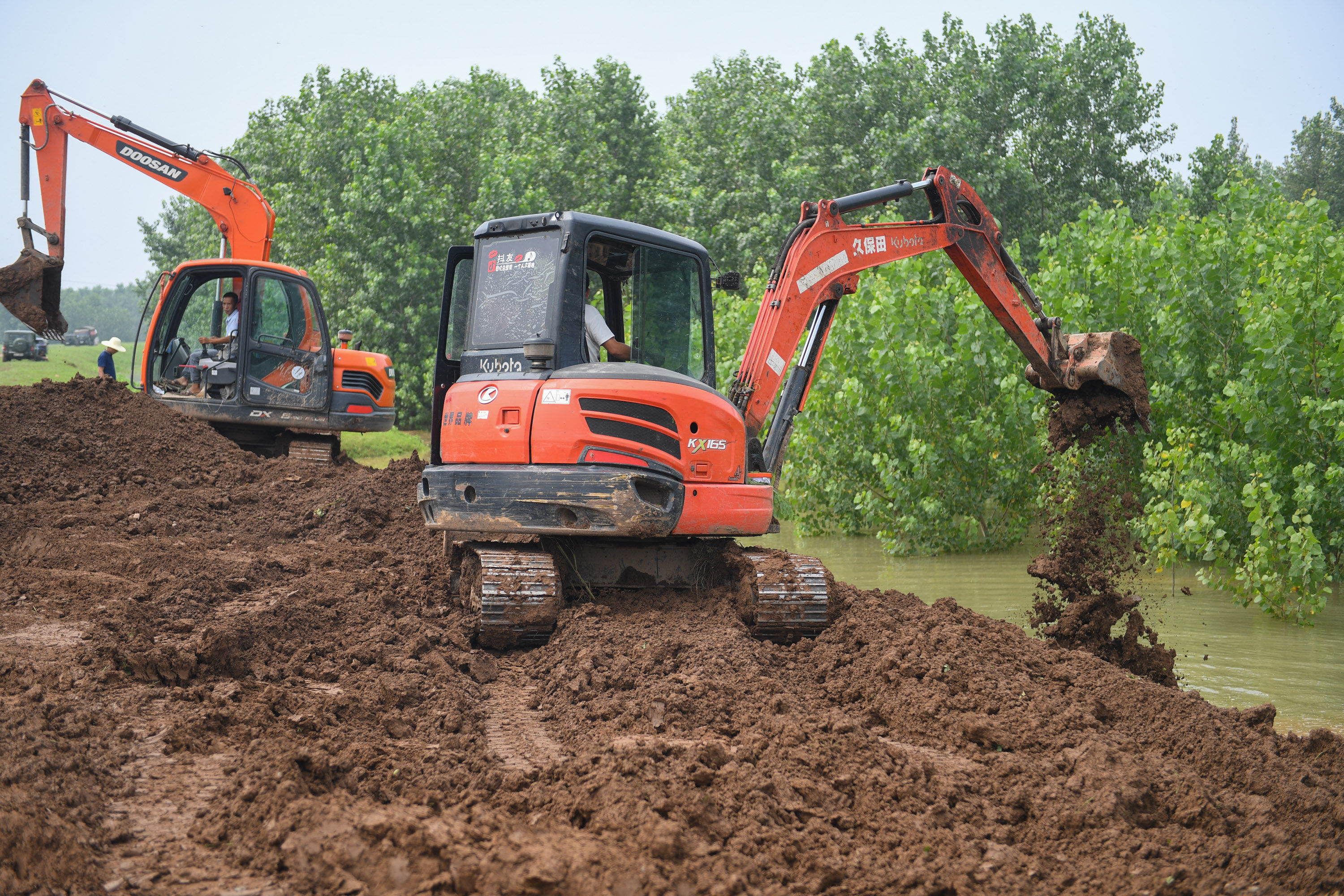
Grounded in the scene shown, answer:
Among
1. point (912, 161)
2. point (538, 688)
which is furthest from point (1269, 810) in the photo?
point (912, 161)

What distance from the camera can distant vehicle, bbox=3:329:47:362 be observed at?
48872 mm

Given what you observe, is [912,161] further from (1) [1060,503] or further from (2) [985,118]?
(1) [1060,503]

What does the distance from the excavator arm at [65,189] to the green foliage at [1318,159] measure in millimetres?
52861

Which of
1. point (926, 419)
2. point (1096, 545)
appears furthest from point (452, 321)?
point (926, 419)

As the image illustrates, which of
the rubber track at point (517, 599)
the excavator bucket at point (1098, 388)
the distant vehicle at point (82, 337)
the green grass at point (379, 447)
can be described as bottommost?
the rubber track at point (517, 599)

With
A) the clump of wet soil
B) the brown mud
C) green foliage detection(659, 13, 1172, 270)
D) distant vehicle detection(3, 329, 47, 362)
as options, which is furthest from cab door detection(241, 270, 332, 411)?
distant vehicle detection(3, 329, 47, 362)

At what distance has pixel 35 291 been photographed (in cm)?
1455

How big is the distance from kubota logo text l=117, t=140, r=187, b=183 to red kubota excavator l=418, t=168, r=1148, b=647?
10.8 meters

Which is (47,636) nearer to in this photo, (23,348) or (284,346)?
(284,346)

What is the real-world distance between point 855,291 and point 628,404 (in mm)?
2483

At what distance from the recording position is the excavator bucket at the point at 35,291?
1441cm

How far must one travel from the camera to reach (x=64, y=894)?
3.10 metres

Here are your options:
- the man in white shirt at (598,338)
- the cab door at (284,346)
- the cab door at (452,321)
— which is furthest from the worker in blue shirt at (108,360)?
the man in white shirt at (598,338)

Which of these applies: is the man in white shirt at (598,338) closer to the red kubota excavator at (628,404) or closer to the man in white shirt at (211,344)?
the red kubota excavator at (628,404)
